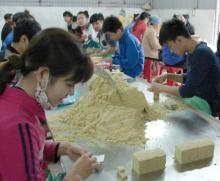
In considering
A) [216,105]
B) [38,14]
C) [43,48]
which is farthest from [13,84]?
[38,14]

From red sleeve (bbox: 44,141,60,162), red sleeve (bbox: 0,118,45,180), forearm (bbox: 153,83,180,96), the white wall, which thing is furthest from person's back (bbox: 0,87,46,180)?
the white wall

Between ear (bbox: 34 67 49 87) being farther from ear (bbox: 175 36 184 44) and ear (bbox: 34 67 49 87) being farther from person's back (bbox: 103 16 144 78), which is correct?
person's back (bbox: 103 16 144 78)

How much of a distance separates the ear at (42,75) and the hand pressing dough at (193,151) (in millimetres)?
665

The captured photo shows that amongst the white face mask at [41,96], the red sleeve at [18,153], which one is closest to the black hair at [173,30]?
the white face mask at [41,96]

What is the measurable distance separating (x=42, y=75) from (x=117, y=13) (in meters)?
8.35

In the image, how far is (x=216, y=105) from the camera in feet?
6.91

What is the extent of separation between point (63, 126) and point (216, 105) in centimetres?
111

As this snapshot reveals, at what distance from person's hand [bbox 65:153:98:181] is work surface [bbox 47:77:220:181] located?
0.30 ft

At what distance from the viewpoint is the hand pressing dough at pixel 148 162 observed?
1.20 meters

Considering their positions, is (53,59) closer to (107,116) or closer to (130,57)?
(107,116)

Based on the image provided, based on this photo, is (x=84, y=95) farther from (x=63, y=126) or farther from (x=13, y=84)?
(x=13, y=84)

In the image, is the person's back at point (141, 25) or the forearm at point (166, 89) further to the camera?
the person's back at point (141, 25)

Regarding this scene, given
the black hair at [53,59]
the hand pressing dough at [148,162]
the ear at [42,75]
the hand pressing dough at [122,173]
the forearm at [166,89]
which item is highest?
the black hair at [53,59]

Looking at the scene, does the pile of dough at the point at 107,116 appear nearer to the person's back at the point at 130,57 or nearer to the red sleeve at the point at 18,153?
Result: the red sleeve at the point at 18,153
